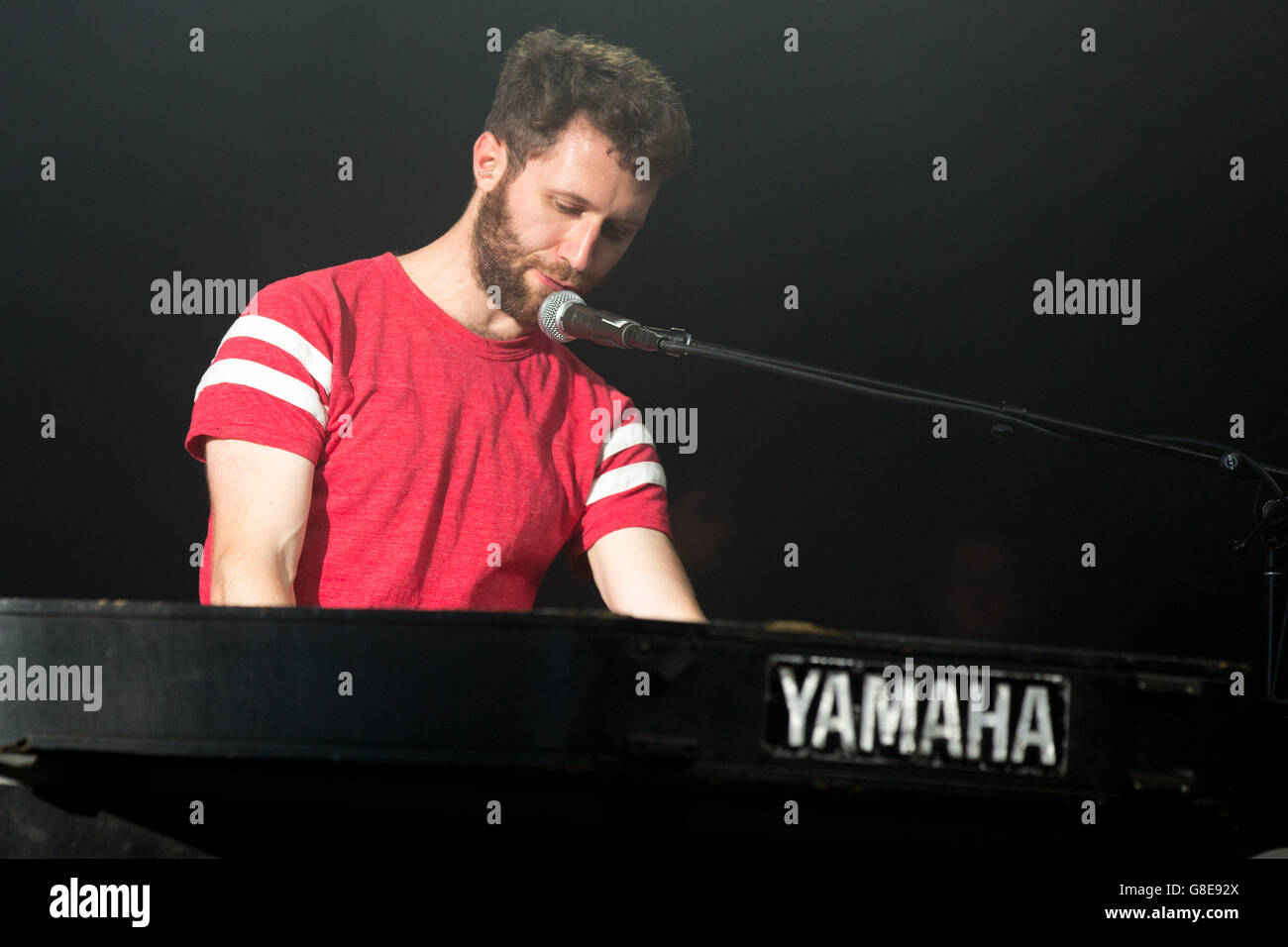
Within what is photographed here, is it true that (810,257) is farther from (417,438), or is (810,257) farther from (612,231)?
A: (417,438)

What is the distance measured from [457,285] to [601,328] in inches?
24.6

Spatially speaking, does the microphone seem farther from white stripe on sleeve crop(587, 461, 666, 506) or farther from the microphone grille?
white stripe on sleeve crop(587, 461, 666, 506)

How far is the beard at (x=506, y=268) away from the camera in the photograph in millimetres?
1919

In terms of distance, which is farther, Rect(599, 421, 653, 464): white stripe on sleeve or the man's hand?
Rect(599, 421, 653, 464): white stripe on sleeve

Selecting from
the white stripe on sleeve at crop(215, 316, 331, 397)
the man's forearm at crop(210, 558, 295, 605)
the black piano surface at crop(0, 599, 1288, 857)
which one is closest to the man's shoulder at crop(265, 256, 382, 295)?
the white stripe on sleeve at crop(215, 316, 331, 397)

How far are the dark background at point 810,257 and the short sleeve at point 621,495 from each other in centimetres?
10

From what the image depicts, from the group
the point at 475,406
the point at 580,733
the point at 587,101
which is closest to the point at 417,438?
the point at 475,406

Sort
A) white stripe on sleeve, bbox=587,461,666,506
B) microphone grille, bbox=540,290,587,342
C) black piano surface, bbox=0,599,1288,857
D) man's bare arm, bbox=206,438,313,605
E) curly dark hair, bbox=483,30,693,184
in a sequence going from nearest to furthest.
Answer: black piano surface, bbox=0,599,1288,857, man's bare arm, bbox=206,438,313,605, microphone grille, bbox=540,290,587,342, white stripe on sleeve, bbox=587,461,666,506, curly dark hair, bbox=483,30,693,184

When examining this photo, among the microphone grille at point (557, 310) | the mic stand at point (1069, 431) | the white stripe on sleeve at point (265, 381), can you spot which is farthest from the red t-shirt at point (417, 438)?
the mic stand at point (1069, 431)

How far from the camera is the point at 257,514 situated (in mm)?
1457

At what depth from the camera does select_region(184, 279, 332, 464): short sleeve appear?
153 cm
